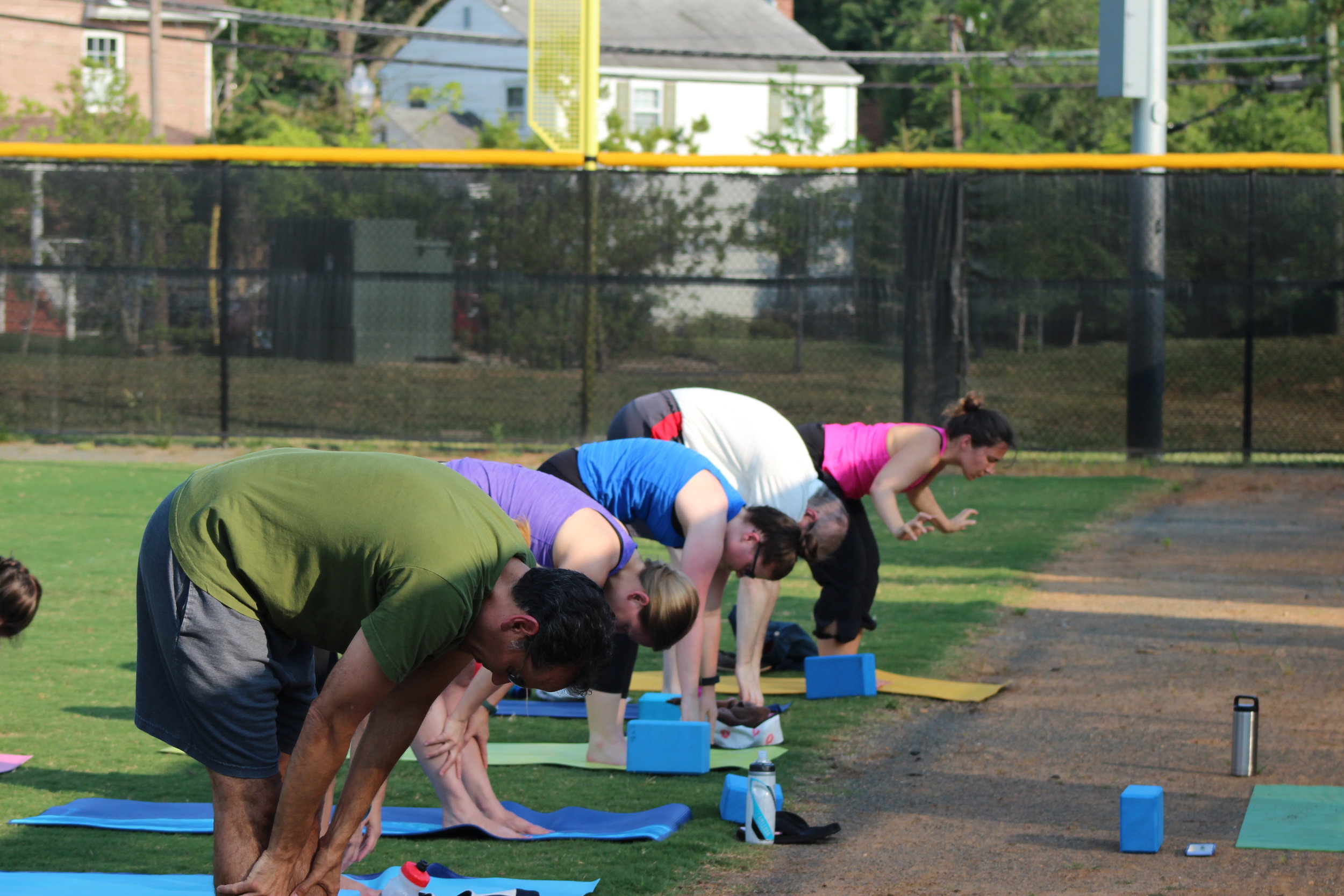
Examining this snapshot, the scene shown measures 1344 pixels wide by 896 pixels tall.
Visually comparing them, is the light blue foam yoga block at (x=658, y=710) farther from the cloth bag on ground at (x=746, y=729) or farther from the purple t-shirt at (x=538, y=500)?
the purple t-shirt at (x=538, y=500)

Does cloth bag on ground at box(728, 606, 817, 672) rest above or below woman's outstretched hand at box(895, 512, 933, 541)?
below

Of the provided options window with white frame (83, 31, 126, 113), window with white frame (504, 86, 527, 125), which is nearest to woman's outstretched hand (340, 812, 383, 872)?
window with white frame (83, 31, 126, 113)

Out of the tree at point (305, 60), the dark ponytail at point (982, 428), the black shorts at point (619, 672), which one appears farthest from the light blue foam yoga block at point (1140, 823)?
the tree at point (305, 60)

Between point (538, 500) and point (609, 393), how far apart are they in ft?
29.3

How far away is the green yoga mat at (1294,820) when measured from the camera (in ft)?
14.7

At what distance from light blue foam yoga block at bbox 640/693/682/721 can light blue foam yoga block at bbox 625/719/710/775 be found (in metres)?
0.24

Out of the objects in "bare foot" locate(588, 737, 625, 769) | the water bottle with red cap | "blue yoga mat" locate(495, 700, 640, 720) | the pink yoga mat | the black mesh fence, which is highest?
the black mesh fence

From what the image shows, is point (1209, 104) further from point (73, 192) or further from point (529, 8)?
point (73, 192)

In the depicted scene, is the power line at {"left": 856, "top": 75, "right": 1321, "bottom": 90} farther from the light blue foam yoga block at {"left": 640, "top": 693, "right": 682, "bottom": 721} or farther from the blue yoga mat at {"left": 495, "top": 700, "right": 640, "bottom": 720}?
the light blue foam yoga block at {"left": 640, "top": 693, "right": 682, "bottom": 721}

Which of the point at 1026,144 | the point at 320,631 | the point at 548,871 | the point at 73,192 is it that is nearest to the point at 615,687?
the point at 548,871

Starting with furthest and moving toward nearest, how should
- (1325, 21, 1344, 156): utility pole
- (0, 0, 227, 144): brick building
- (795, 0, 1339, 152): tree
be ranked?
1. (0, 0, 227, 144): brick building
2. (795, 0, 1339, 152): tree
3. (1325, 21, 1344, 156): utility pole

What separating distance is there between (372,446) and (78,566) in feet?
15.7

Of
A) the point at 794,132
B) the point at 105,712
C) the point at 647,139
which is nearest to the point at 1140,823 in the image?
the point at 105,712

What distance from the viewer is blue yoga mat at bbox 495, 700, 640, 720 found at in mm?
6156
